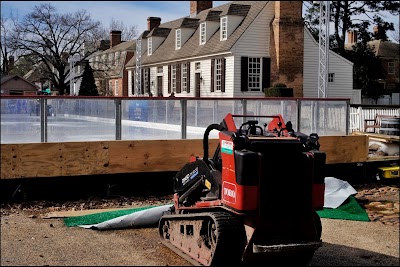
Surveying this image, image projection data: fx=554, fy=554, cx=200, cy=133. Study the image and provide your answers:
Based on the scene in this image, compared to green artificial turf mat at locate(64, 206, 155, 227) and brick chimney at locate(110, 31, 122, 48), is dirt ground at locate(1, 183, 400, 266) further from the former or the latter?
brick chimney at locate(110, 31, 122, 48)

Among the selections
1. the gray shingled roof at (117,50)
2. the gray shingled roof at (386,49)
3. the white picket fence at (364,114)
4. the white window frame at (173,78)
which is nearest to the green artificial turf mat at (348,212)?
the white picket fence at (364,114)

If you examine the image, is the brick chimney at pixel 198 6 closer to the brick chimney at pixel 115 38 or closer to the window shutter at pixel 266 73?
the window shutter at pixel 266 73

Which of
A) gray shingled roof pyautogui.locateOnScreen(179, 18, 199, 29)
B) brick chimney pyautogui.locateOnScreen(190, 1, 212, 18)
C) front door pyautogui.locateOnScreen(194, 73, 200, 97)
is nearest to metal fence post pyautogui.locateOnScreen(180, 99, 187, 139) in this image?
front door pyautogui.locateOnScreen(194, 73, 200, 97)

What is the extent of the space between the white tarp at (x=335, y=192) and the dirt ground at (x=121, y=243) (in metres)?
0.54

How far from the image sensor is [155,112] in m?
11.3

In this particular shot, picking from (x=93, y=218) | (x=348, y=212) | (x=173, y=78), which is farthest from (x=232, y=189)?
(x=173, y=78)

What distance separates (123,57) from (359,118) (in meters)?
30.5

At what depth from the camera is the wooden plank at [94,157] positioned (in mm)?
9266

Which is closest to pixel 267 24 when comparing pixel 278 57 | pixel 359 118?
pixel 278 57

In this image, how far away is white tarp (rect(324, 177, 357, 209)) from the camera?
9.25 m

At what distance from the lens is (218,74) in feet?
111

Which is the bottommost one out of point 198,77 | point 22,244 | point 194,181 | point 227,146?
point 22,244

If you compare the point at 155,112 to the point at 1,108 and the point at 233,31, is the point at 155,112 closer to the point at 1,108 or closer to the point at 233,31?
the point at 1,108

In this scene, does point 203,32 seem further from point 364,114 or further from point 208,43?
point 364,114
